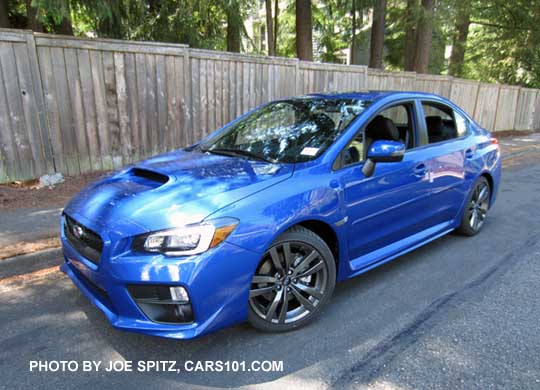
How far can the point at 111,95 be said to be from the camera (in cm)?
617

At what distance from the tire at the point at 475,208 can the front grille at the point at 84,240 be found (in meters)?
3.94

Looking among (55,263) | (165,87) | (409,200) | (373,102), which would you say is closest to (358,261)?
(409,200)

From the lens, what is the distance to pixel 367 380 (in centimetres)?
233

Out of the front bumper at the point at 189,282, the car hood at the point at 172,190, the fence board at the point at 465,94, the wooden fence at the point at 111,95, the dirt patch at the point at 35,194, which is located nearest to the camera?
the front bumper at the point at 189,282

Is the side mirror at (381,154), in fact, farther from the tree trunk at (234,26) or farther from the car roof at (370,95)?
the tree trunk at (234,26)

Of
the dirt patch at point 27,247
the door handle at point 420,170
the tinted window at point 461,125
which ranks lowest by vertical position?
the dirt patch at point 27,247

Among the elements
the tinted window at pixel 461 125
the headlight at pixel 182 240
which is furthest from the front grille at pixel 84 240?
the tinted window at pixel 461 125

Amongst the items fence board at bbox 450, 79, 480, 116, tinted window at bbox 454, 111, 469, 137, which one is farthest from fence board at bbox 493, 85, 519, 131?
tinted window at bbox 454, 111, 469, 137

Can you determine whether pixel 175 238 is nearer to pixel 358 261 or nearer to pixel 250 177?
pixel 250 177

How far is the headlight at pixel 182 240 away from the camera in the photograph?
2.29m

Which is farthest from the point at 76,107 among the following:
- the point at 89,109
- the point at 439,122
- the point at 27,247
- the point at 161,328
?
the point at 439,122

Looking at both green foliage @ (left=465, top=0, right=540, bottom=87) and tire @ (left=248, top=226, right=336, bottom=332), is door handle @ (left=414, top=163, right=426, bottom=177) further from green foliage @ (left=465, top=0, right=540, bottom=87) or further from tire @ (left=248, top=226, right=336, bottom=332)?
green foliage @ (left=465, top=0, right=540, bottom=87)

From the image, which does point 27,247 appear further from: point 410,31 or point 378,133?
point 410,31

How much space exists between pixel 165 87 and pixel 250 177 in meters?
4.57
